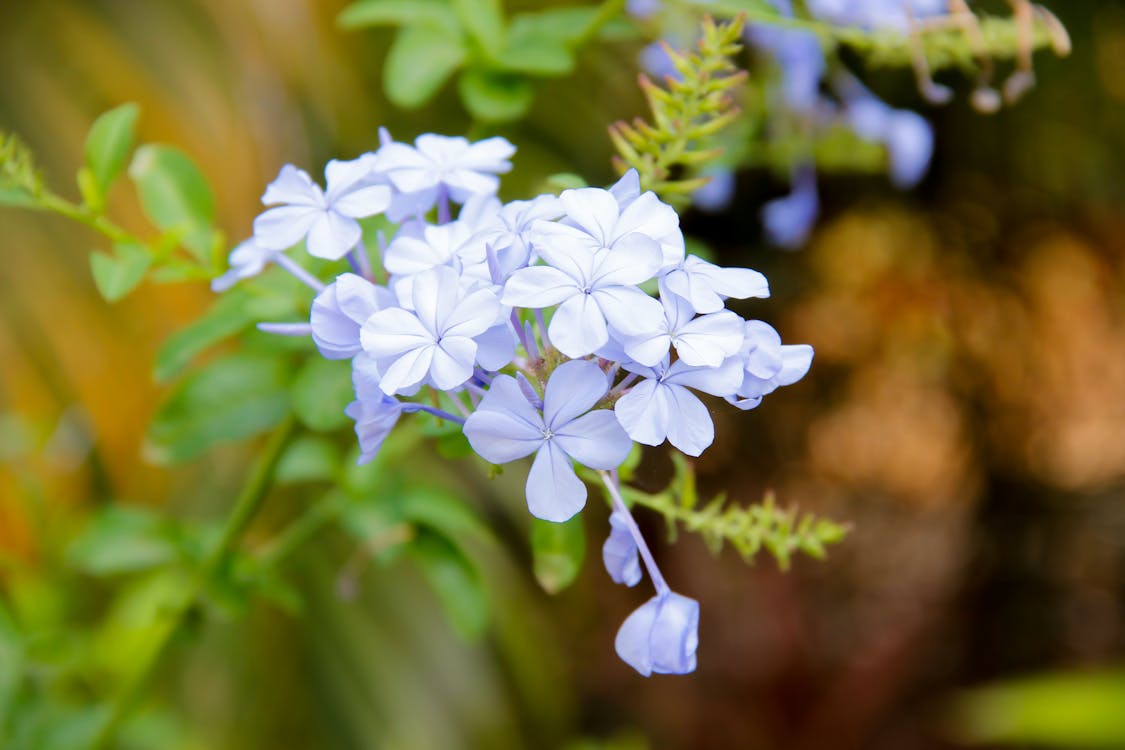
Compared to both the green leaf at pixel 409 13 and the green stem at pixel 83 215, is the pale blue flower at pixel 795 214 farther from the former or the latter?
the green stem at pixel 83 215

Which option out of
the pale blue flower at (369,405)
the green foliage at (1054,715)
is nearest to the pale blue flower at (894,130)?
the pale blue flower at (369,405)

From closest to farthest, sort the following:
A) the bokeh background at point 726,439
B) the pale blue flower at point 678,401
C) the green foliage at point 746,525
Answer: the pale blue flower at point 678,401 < the green foliage at point 746,525 < the bokeh background at point 726,439

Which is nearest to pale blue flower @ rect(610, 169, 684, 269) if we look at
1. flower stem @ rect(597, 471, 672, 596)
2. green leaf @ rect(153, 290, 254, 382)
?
flower stem @ rect(597, 471, 672, 596)

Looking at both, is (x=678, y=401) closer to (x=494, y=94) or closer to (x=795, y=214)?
(x=494, y=94)

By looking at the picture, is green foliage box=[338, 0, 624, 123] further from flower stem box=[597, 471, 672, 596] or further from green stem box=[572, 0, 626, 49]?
flower stem box=[597, 471, 672, 596]

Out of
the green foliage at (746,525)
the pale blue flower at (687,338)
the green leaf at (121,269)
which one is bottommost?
the green foliage at (746,525)

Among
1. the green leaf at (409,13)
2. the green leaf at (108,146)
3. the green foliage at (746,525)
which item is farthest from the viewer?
the green leaf at (409,13)

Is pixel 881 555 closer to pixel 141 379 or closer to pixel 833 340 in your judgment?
pixel 833 340
